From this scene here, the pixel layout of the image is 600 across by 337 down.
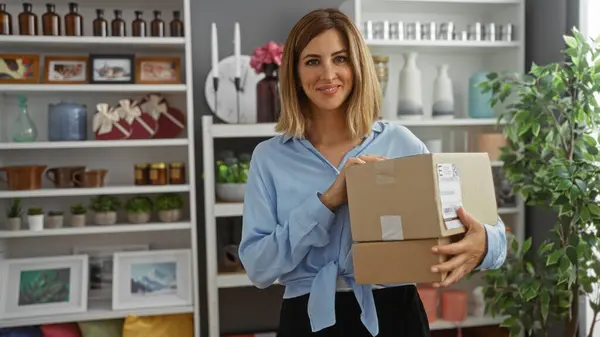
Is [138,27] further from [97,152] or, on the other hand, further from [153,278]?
[153,278]

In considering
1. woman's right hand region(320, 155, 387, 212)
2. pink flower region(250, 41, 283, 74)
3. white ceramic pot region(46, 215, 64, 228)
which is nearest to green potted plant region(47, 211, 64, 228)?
white ceramic pot region(46, 215, 64, 228)

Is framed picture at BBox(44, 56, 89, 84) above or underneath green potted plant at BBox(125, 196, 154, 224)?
above

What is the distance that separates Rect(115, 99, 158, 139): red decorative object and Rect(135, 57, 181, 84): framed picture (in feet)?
0.49

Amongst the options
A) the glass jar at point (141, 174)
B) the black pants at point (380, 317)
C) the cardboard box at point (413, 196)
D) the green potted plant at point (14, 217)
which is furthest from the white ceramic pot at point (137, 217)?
the cardboard box at point (413, 196)

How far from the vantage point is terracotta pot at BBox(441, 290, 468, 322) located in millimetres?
2805

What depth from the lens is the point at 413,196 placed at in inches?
41.4

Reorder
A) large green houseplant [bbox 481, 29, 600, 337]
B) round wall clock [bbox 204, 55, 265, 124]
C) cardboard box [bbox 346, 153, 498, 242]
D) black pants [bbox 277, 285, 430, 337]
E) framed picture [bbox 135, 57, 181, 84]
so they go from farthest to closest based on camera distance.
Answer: round wall clock [bbox 204, 55, 265, 124] < framed picture [bbox 135, 57, 181, 84] < large green houseplant [bbox 481, 29, 600, 337] < black pants [bbox 277, 285, 430, 337] < cardboard box [bbox 346, 153, 498, 242]

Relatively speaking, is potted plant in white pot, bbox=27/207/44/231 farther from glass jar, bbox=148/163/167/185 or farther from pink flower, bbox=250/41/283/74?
pink flower, bbox=250/41/283/74

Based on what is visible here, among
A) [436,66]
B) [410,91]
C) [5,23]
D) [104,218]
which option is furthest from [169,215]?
[436,66]

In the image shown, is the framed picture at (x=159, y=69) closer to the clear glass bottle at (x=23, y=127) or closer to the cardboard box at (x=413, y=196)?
A: the clear glass bottle at (x=23, y=127)

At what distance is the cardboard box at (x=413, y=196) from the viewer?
3.38 ft

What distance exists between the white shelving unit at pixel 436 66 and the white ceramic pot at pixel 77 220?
60 cm

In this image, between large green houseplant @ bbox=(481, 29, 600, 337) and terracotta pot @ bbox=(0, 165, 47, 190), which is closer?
large green houseplant @ bbox=(481, 29, 600, 337)

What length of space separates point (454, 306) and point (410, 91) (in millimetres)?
1099
